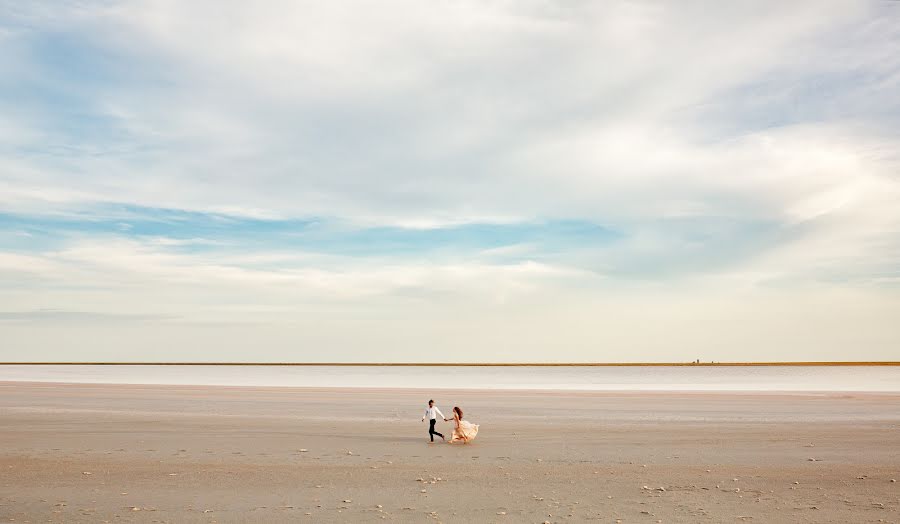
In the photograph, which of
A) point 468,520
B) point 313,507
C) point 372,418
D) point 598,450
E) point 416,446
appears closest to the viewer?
point 468,520

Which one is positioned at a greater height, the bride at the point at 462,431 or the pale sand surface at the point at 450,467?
the bride at the point at 462,431

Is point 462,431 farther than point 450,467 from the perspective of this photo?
Yes

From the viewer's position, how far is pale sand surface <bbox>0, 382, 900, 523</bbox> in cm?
1528

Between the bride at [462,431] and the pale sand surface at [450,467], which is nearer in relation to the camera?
the pale sand surface at [450,467]

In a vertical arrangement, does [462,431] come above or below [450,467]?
above

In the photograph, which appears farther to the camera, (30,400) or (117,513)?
(30,400)

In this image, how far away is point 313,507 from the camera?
51.1 ft

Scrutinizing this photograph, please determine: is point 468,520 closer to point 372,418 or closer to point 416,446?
point 416,446

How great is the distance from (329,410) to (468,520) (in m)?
26.8

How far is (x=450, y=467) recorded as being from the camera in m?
20.7

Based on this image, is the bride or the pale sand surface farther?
the bride

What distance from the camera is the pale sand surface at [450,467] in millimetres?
15281

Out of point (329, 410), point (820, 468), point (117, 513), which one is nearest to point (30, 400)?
point (329, 410)

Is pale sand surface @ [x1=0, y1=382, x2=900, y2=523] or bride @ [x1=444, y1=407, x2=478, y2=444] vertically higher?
bride @ [x1=444, y1=407, x2=478, y2=444]
